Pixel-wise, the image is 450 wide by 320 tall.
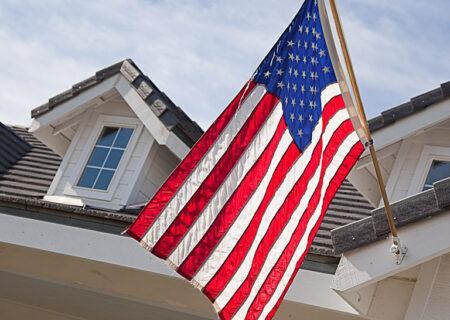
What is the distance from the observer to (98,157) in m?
10.4

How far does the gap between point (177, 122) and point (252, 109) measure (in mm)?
3518

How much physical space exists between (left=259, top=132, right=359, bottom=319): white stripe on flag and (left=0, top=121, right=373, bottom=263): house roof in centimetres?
158

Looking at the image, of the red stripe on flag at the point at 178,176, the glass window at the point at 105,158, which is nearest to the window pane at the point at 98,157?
the glass window at the point at 105,158

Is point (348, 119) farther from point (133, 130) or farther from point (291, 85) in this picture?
point (133, 130)

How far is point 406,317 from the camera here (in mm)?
7168

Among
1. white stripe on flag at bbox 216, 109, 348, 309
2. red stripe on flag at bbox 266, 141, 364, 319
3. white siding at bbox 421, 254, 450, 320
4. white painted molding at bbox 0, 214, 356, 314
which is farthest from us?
white painted molding at bbox 0, 214, 356, 314

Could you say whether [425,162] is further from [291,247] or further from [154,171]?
[291,247]

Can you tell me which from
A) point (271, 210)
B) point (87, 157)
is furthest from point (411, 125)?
point (87, 157)

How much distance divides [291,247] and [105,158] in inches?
184

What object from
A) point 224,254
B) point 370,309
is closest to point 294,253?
point 224,254

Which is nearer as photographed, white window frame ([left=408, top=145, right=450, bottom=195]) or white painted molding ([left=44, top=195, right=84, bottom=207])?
white window frame ([left=408, top=145, right=450, bottom=195])

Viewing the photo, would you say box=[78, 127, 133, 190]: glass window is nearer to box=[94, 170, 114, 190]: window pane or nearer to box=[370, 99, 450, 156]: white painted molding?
box=[94, 170, 114, 190]: window pane

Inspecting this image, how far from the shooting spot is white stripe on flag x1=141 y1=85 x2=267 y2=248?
→ 20.3 feet

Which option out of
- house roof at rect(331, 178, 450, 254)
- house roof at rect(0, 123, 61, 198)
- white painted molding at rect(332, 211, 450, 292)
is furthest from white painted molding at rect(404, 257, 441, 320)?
house roof at rect(0, 123, 61, 198)
